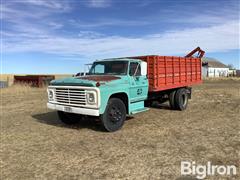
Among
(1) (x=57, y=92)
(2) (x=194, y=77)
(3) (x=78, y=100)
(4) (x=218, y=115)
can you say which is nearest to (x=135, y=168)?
(3) (x=78, y=100)

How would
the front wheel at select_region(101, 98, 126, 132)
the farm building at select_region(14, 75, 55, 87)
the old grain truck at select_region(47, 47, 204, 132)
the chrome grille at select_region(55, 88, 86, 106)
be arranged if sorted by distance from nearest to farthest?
the old grain truck at select_region(47, 47, 204, 132)
the chrome grille at select_region(55, 88, 86, 106)
the front wheel at select_region(101, 98, 126, 132)
the farm building at select_region(14, 75, 55, 87)

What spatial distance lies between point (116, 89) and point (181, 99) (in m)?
5.00

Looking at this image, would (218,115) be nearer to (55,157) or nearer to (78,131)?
(78,131)

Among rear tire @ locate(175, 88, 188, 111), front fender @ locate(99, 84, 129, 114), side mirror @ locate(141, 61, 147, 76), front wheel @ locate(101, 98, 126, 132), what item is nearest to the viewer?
front fender @ locate(99, 84, 129, 114)

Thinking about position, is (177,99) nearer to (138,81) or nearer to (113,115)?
(138,81)

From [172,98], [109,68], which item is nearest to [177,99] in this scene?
[172,98]

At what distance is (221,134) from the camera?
807 centimetres

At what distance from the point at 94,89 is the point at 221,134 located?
3691mm

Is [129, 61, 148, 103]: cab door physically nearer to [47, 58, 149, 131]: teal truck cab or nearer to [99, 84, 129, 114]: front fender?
[47, 58, 149, 131]: teal truck cab

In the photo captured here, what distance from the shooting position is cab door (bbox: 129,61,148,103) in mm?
9469

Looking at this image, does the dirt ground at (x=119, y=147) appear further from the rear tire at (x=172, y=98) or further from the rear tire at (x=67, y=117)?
the rear tire at (x=172, y=98)

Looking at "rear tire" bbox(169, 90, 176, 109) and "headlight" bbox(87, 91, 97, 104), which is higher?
"headlight" bbox(87, 91, 97, 104)

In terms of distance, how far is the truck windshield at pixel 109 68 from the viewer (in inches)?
380

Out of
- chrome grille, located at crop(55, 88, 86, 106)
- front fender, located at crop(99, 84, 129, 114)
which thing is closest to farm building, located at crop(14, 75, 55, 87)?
chrome grille, located at crop(55, 88, 86, 106)
